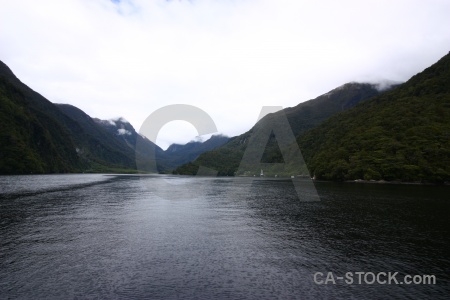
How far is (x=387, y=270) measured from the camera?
3194 cm

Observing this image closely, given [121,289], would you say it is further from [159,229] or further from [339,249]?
[339,249]

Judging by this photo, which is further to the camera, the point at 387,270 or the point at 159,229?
the point at 159,229

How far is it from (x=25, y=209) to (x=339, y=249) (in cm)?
7545

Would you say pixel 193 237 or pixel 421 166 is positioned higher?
pixel 421 166

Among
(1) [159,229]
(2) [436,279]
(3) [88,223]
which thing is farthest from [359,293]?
(3) [88,223]

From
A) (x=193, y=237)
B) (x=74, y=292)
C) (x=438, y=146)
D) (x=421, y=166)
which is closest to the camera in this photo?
(x=74, y=292)

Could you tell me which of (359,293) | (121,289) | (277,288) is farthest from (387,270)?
(121,289)

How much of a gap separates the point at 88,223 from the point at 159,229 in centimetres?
1608

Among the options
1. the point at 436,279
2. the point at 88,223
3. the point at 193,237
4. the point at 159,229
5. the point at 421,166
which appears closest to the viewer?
the point at 436,279

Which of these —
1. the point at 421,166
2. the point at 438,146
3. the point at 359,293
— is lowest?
the point at 359,293

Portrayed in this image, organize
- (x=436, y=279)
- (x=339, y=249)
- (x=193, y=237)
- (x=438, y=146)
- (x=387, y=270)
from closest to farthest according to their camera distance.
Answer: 1. (x=436, y=279)
2. (x=387, y=270)
3. (x=339, y=249)
4. (x=193, y=237)
5. (x=438, y=146)

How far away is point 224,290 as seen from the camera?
26.7m

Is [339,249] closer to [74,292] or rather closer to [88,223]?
[74,292]

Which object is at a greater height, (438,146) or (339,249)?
(438,146)
